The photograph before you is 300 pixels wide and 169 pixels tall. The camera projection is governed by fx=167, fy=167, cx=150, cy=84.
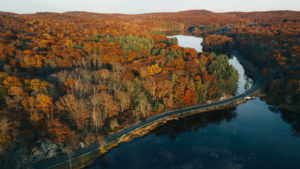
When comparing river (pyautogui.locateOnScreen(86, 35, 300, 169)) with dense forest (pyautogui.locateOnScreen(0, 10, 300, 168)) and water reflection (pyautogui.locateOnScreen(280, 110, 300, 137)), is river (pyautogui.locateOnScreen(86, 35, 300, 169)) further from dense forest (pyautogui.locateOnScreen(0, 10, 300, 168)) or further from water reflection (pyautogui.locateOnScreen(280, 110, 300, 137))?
dense forest (pyautogui.locateOnScreen(0, 10, 300, 168))

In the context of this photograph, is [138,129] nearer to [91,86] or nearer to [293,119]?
[91,86]

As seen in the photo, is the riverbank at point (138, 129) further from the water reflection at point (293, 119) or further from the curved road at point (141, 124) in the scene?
the water reflection at point (293, 119)

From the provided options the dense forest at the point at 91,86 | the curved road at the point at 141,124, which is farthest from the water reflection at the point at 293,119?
the curved road at the point at 141,124

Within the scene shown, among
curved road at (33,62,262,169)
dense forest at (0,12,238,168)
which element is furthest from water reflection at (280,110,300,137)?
dense forest at (0,12,238,168)

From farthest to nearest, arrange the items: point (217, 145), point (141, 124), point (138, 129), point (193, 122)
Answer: point (193, 122) < point (141, 124) < point (138, 129) < point (217, 145)

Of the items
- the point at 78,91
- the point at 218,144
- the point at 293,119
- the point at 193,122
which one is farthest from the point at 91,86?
the point at 293,119

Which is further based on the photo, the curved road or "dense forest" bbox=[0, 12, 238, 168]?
"dense forest" bbox=[0, 12, 238, 168]
